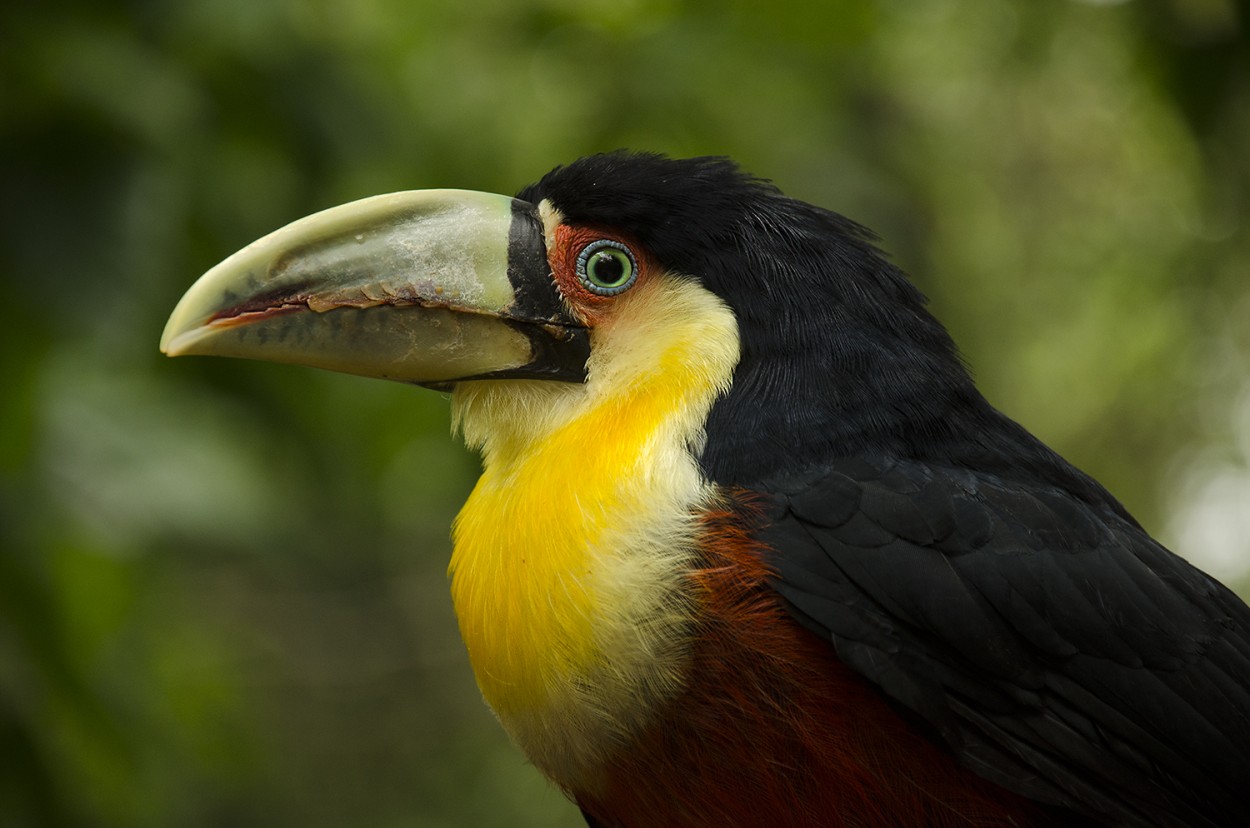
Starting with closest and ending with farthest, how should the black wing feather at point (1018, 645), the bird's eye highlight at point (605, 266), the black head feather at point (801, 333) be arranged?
the black wing feather at point (1018, 645) < the black head feather at point (801, 333) < the bird's eye highlight at point (605, 266)

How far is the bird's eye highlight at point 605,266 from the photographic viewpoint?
8.82 ft

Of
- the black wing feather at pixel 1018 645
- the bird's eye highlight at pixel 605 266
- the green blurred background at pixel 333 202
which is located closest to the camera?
the black wing feather at pixel 1018 645

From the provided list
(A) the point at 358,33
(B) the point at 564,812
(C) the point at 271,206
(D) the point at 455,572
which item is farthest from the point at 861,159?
(B) the point at 564,812

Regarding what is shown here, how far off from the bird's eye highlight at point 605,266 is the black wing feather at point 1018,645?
1.93 ft

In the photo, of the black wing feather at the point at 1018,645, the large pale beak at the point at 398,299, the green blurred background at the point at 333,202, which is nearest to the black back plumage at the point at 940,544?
the black wing feather at the point at 1018,645

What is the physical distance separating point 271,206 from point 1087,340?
5.03 m

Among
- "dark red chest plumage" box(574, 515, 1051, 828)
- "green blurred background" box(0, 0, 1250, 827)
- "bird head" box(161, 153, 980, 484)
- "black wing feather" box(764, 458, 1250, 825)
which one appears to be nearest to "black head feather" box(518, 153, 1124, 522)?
"bird head" box(161, 153, 980, 484)

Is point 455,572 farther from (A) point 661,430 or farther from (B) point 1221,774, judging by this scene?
(B) point 1221,774

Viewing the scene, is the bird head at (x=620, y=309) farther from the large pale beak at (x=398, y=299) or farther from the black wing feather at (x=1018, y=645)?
the black wing feather at (x=1018, y=645)

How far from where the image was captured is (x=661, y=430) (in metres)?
2.45

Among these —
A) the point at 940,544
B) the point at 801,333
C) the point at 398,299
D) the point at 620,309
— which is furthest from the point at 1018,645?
the point at 398,299

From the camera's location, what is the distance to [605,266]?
2.69 meters

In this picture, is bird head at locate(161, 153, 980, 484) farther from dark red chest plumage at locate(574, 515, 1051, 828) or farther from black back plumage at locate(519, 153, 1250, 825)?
dark red chest plumage at locate(574, 515, 1051, 828)

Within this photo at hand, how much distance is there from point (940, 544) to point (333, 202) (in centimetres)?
209
